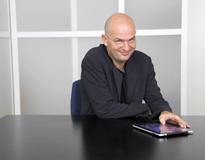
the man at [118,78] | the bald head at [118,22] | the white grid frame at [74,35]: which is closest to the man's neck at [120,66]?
the man at [118,78]

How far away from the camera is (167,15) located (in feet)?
10.8

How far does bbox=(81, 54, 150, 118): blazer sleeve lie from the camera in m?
1.74

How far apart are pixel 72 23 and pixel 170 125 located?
2.17 meters

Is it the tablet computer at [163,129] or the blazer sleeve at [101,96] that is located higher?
the blazer sleeve at [101,96]

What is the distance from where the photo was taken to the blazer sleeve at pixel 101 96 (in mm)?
1741

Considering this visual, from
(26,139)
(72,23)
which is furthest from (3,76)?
(26,139)

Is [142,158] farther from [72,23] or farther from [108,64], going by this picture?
[72,23]

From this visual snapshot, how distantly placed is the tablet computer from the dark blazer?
1.02 feet

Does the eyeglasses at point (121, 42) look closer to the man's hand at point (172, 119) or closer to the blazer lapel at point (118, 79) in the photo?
the blazer lapel at point (118, 79)

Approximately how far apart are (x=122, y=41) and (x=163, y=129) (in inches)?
26.6

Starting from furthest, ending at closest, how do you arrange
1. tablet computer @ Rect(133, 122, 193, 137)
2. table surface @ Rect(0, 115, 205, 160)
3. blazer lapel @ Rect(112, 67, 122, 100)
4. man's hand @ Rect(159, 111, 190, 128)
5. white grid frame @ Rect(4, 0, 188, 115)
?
white grid frame @ Rect(4, 0, 188, 115), blazer lapel @ Rect(112, 67, 122, 100), man's hand @ Rect(159, 111, 190, 128), tablet computer @ Rect(133, 122, 193, 137), table surface @ Rect(0, 115, 205, 160)

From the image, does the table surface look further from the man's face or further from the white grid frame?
the white grid frame

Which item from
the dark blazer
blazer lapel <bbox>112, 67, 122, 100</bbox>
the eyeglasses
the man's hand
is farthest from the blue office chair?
the man's hand

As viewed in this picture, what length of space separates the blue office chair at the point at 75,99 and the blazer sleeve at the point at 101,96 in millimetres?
54
